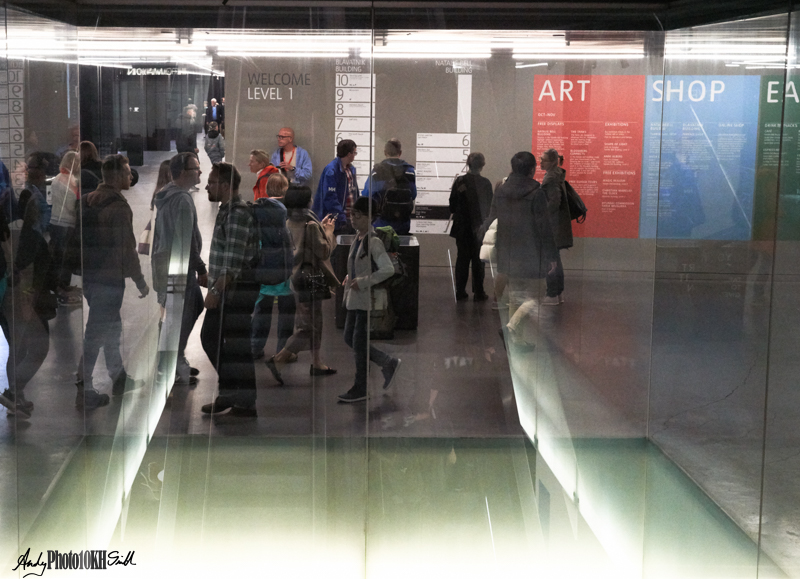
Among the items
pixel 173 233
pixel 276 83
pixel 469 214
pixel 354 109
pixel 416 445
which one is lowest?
pixel 416 445

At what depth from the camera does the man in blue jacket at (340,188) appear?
380 centimetres

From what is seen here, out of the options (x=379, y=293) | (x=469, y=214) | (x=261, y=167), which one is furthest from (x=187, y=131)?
(x=469, y=214)

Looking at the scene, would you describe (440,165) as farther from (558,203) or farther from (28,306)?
(28,306)

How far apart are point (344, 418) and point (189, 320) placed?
2.87ft

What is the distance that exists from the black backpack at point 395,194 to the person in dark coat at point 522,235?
1.26 feet

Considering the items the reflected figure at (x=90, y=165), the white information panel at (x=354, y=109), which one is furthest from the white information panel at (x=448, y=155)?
the reflected figure at (x=90, y=165)

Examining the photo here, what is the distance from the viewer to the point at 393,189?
3.82 m

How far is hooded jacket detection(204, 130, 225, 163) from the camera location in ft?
12.5

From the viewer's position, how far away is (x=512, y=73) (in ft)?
12.5

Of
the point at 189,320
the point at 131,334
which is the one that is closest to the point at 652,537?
the point at 189,320

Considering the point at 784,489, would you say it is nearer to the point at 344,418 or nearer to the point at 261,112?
the point at 344,418

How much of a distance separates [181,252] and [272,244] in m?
0.44

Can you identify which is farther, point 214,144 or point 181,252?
point 181,252

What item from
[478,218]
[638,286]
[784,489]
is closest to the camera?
[784,489]
